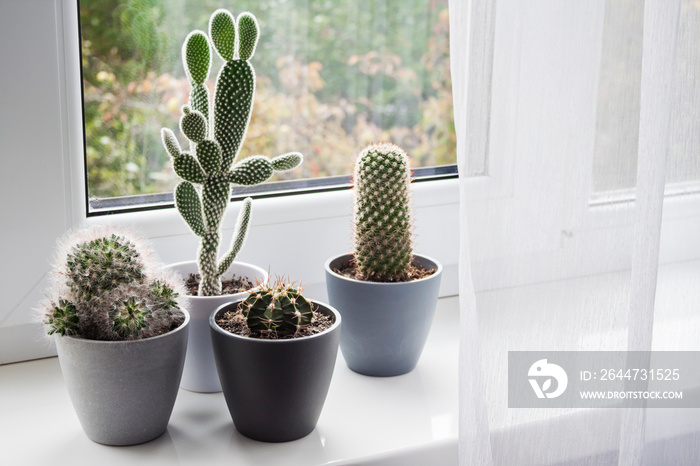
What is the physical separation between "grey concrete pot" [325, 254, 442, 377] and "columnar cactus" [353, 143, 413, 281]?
0.09 ft

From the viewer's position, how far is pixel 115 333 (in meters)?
0.79

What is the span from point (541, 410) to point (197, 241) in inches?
22.6

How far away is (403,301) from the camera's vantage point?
99cm

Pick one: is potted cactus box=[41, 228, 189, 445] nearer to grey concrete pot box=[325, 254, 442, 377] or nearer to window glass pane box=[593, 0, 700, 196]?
grey concrete pot box=[325, 254, 442, 377]

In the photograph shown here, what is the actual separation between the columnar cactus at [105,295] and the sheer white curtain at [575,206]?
0.35m

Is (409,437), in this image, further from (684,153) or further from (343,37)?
(343,37)

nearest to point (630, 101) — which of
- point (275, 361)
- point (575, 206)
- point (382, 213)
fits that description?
point (575, 206)

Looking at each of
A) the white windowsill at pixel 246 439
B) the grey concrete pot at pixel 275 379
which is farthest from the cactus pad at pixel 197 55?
the white windowsill at pixel 246 439

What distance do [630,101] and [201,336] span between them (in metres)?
0.59

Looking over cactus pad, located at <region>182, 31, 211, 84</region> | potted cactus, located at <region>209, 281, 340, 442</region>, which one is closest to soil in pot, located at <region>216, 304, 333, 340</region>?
potted cactus, located at <region>209, 281, 340, 442</region>

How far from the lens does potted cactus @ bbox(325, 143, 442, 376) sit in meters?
0.97

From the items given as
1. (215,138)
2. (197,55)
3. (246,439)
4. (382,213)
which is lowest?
(246,439)

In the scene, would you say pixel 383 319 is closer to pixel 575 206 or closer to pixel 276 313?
pixel 276 313

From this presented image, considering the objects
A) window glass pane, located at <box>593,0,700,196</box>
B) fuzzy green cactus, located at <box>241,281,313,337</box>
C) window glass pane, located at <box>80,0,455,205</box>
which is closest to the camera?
window glass pane, located at <box>593,0,700,196</box>
